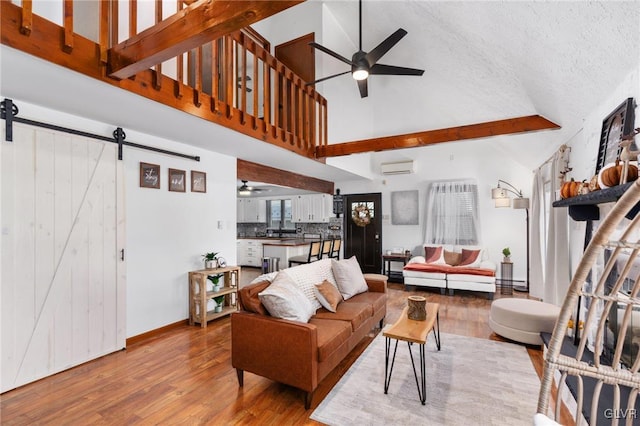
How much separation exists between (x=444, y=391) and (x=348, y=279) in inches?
58.6

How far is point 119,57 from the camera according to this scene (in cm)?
201

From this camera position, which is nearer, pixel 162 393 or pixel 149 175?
pixel 162 393

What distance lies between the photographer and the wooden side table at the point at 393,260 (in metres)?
6.44

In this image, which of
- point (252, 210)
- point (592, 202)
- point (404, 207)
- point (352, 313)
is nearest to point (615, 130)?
point (592, 202)

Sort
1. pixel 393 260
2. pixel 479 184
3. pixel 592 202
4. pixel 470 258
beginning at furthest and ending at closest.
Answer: pixel 393 260
pixel 479 184
pixel 470 258
pixel 592 202

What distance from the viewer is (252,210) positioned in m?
9.66

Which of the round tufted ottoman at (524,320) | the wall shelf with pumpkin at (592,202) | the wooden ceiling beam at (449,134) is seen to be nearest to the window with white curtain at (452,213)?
the wooden ceiling beam at (449,134)

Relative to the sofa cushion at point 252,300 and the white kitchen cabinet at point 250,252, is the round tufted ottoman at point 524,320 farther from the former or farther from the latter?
the white kitchen cabinet at point 250,252

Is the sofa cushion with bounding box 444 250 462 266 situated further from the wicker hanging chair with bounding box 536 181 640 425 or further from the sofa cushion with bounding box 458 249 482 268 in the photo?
the wicker hanging chair with bounding box 536 181 640 425

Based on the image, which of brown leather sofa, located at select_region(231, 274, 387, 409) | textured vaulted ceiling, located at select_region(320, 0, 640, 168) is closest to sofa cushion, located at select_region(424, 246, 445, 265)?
textured vaulted ceiling, located at select_region(320, 0, 640, 168)

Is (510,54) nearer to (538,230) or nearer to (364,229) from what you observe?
(538,230)

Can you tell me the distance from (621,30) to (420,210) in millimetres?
5407

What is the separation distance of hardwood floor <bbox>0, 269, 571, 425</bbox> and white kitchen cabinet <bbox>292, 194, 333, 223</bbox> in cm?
490

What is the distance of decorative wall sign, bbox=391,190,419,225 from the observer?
6.84 m
